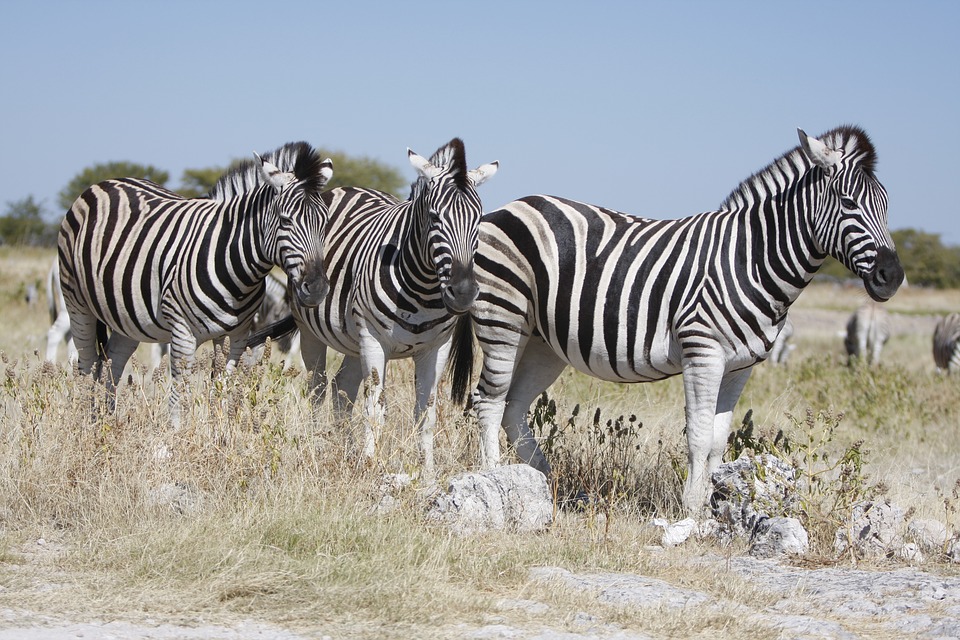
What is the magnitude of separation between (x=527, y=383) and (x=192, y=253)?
2.45m

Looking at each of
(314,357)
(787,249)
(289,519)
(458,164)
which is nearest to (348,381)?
(314,357)

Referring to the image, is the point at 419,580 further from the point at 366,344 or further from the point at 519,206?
the point at 519,206

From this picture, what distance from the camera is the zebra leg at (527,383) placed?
699 centimetres

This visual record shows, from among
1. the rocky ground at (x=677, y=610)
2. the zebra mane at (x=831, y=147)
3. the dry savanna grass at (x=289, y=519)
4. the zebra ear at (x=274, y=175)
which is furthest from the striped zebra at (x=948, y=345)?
the zebra ear at (x=274, y=175)

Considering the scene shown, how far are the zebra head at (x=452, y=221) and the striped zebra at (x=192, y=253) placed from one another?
83cm

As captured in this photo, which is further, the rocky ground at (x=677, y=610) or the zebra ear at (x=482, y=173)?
the zebra ear at (x=482, y=173)

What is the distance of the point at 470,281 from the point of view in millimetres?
5965

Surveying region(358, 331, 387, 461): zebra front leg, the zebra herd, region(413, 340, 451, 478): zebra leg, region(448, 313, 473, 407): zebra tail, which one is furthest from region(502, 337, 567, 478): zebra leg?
region(358, 331, 387, 461): zebra front leg

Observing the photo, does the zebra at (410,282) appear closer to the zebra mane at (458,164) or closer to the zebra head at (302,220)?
the zebra mane at (458,164)

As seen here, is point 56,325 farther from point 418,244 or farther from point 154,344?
point 418,244

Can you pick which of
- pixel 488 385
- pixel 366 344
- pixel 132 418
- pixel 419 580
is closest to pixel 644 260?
pixel 488 385

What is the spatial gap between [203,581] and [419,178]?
288 centimetres

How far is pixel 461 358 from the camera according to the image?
7.29 m

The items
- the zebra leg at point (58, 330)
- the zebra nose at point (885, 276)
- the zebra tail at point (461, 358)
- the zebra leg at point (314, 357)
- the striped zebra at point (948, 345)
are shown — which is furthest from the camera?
the striped zebra at point (948, 345)
